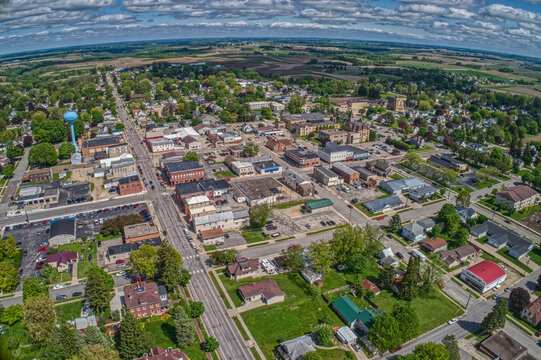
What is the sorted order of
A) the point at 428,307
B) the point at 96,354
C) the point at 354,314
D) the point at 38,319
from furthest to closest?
the point at 428,307 < the point at 354,314 < the point at 38,319 < the point at 96,354

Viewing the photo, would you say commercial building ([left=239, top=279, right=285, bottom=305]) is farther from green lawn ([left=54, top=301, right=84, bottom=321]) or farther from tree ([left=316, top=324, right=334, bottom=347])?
green lawn ([left=54, top=301, right=84, bottom=321])

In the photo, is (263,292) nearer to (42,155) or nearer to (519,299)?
(519,299)

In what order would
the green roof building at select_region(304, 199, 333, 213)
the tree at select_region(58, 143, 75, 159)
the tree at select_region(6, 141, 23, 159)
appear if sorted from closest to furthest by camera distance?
the green roof building at select_region(304, 199, 333, 213)
the tree at select_region(6, 141, 23, 159)
the tree at select_region(58, 143, 75, 159)

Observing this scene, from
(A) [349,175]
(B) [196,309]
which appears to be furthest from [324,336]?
(A) [349,175]

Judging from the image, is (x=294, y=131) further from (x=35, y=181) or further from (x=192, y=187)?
(x=35, y=181)

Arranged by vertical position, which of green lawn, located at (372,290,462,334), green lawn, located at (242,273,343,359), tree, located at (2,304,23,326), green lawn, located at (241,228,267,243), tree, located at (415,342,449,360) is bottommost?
green lawn, located at (241,228,267,243)

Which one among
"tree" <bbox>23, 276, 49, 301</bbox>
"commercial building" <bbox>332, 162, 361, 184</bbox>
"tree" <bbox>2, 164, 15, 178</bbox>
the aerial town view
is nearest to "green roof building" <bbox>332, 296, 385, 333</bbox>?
the aerial town view
